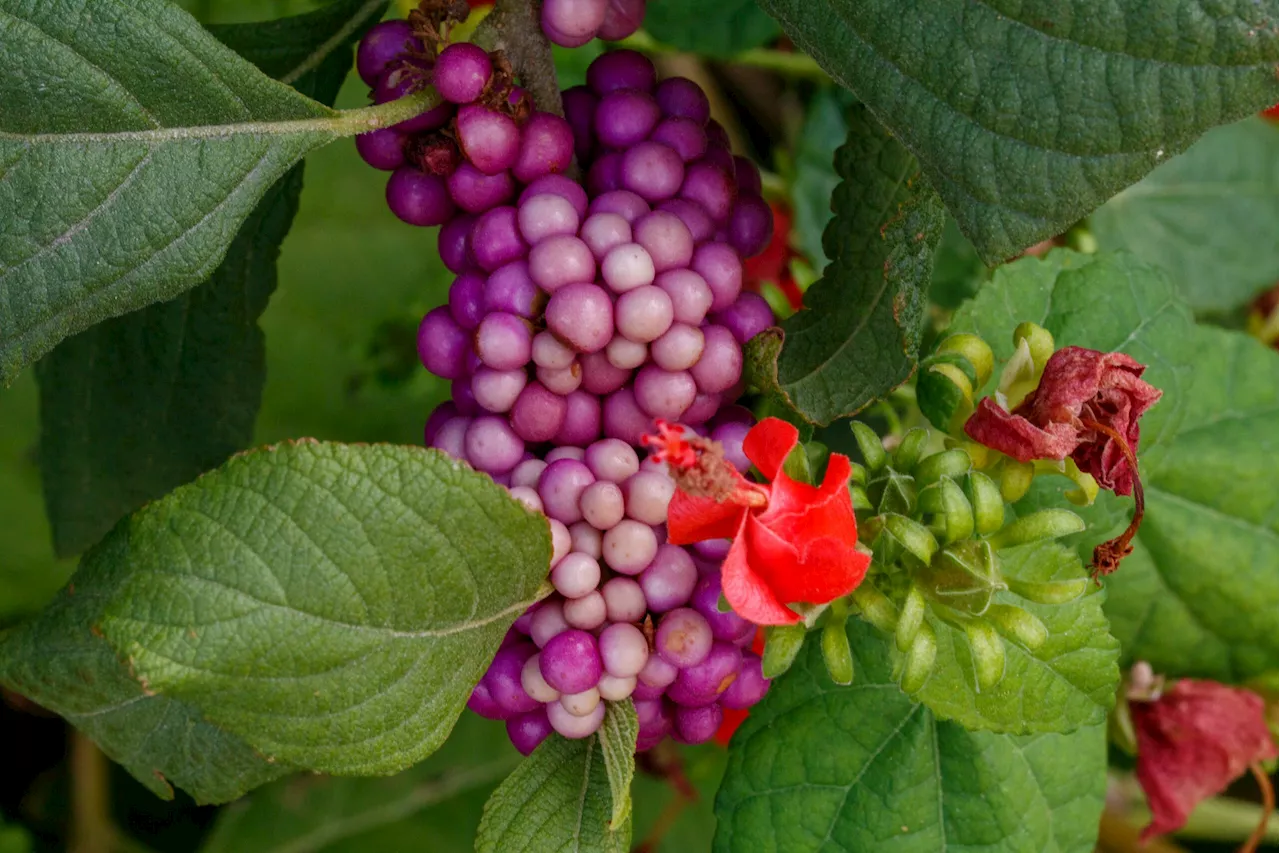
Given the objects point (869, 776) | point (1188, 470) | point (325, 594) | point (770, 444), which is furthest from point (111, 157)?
point (1188, 470)

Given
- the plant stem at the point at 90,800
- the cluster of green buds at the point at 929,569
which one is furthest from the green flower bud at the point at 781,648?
the plant stem at the point at 90,800

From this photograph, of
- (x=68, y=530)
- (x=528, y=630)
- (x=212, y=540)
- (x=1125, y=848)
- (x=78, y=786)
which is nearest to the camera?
(x=212, y=540)

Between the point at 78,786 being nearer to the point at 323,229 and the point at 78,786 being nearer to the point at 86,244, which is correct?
the point at 323,229

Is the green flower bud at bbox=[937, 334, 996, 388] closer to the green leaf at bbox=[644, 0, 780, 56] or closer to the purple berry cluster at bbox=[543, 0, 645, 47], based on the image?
the purple berry cluster at bbox=[543, 0, 645, 47]

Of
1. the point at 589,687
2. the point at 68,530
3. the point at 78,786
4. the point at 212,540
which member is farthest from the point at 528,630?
the point at 78,786

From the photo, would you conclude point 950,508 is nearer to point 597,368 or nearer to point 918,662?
point 918,662
